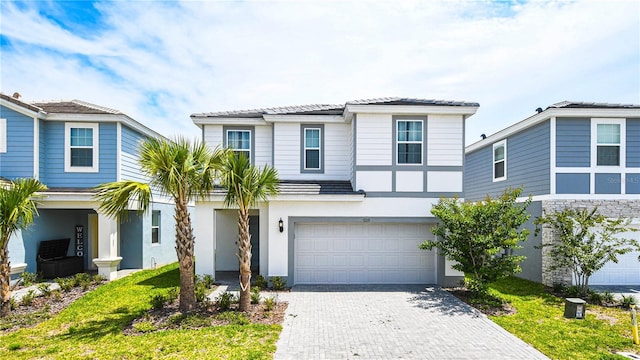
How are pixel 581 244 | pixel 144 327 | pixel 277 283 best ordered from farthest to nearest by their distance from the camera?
pixel 277 283
pixel 581 244
pixel 144 327

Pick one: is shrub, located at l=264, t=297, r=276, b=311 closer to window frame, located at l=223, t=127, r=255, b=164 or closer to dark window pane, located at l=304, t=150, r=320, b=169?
dark window pane, located at l=304, t=150, r=320, b=169

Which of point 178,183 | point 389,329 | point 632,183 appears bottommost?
point 389,329

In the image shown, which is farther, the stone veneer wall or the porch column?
the porch column

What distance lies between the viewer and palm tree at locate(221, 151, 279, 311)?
799 centimetres

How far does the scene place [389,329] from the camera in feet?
24.0

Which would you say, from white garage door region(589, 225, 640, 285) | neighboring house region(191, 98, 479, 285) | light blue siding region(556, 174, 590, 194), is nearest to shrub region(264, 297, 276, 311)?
neighboring house region(191, 98, 479, 285)

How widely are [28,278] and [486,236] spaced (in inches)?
565

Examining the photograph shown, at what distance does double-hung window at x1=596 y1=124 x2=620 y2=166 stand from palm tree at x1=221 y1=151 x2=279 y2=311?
1115cm

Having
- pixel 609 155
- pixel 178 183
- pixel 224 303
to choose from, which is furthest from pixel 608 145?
pixel 178 183

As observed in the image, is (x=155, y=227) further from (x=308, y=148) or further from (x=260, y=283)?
(x=308, y=148)

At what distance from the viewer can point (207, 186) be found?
8211 millimetres

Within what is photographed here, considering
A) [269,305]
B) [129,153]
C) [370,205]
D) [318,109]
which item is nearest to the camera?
[269,305]

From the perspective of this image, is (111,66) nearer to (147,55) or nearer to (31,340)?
(147,55)

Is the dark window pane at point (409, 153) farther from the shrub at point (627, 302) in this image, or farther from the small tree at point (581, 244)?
the shrub at point (627, 302)
